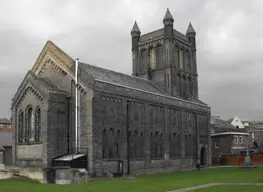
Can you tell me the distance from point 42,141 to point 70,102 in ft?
18.3

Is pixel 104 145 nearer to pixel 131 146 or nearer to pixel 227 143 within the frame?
pixel 131 146

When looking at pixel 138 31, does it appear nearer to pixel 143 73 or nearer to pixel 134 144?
pixel 143 73

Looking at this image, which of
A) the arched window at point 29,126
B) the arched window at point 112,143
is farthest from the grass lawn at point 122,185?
the arched window at point 29,126

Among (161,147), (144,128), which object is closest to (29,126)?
(144,128)

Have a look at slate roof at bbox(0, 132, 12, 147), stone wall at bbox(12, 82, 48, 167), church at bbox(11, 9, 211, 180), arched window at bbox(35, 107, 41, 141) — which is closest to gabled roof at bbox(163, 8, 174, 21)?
church at bbox(11, 9, 211, 180)

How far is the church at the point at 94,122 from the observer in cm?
3981

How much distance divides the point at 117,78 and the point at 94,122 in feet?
39.9

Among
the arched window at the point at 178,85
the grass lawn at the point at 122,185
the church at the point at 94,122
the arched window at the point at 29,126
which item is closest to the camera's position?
the grass lawn at the point at 122,185

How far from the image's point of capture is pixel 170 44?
60.4 m

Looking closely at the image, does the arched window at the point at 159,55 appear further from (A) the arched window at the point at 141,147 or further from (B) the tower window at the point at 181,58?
(A) the arched window at the point at 141,147

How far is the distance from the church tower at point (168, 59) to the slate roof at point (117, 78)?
2.49 metres

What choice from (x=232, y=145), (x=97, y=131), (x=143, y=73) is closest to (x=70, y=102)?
(x=97, y=131)

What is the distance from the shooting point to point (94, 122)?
3988 cm

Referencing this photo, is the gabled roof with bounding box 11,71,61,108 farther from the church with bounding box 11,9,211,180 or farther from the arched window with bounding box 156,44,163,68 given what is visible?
the arched window with bounding box 156,44,163,68
